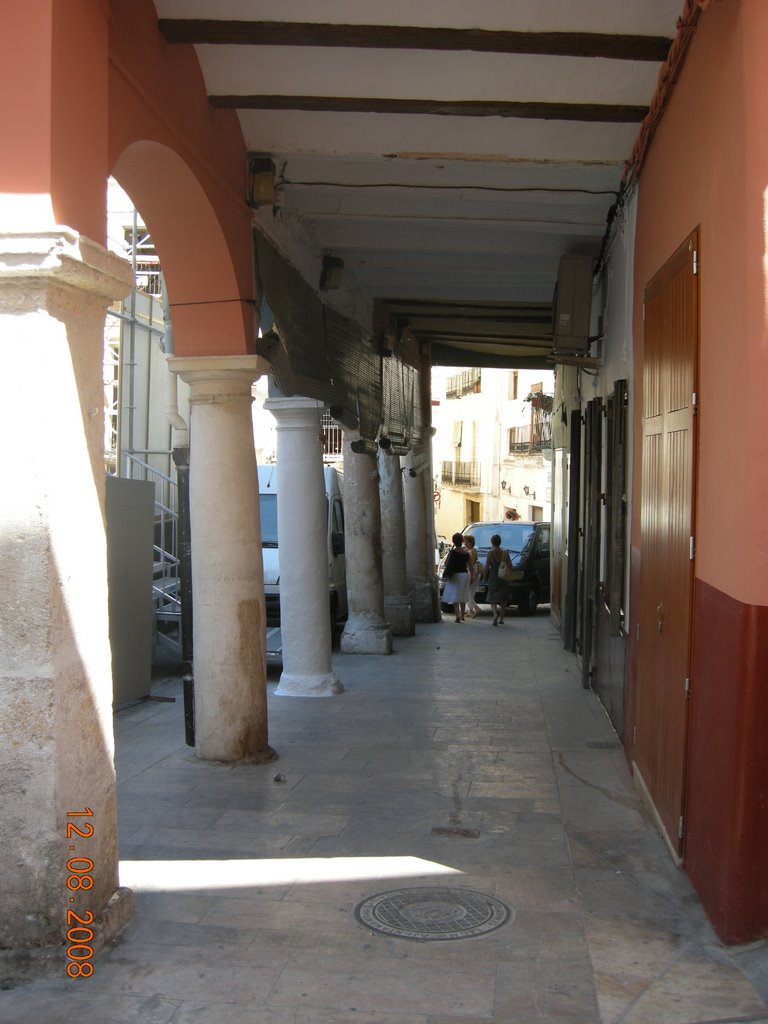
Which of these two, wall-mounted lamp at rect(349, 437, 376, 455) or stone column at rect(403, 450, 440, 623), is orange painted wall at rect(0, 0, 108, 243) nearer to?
wall-mounted lamp at rect(349, 437, 376, 455)

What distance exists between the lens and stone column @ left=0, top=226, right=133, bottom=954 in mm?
3871

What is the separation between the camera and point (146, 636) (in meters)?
9.63

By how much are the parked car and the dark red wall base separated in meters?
12.7

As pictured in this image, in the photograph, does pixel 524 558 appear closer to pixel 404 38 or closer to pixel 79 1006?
pixel 404 38

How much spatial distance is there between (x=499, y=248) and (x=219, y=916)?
7.07m

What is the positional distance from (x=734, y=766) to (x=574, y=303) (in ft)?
20.6

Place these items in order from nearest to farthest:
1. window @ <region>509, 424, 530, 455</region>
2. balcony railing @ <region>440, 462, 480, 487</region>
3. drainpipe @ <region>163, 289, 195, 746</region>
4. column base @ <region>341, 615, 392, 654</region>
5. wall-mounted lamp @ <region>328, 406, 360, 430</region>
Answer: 1. drainpipe @ <region>163, 289, 195, 746</region>
2. wall-mounted lamp @ <region>328, 406, 360, 430</region>
3. column base @ <region>341, 615, 392, 654</region>
4. window @ <region>509, 424, 530, 455</region>
5. balcony railing @ <region>440, 462, 480, 487</region>

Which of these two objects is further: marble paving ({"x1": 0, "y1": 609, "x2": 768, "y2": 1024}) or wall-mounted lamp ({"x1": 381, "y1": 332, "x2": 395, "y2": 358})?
wall-mounted lamp ({"x1": 381, "y1": 332, "x2": 395, "y2": 358})

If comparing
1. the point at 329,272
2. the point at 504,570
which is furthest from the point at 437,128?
the point at 504,570

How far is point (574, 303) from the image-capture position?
9.60 m

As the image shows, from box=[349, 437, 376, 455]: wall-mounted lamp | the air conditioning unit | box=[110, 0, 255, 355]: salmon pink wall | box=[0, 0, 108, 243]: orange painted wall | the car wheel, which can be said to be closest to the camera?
box=[0, 0, 108, 243]: orange painted wall

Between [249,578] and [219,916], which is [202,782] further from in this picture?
A: [219,916]

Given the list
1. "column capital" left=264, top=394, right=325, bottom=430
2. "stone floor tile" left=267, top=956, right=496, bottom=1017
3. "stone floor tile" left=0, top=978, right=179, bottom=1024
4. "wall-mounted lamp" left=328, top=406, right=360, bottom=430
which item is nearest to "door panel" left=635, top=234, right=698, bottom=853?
"stone floor tile" left=267, top=956, right=496, bottom=1017

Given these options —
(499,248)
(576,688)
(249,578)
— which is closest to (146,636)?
(249,578)
